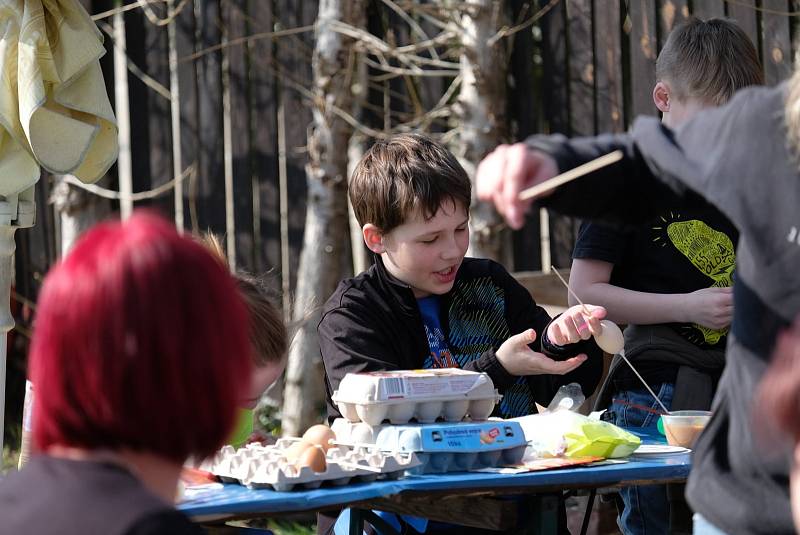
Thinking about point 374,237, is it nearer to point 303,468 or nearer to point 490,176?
point 303,468

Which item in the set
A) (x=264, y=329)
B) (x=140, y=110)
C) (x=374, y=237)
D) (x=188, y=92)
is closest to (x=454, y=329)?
(x=374, y=237)

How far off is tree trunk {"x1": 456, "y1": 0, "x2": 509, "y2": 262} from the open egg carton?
8.86 ft

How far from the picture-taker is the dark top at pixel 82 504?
1.25 meters

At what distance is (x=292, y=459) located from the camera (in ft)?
7.70

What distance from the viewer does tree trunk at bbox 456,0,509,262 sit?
4969 mm

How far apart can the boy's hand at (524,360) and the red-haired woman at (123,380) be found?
161cm

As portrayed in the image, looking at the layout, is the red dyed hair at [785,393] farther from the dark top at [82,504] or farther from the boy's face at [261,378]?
the boy's face at [261,378]

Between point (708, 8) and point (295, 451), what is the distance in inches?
127

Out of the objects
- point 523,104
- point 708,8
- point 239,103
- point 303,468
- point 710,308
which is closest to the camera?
point 303,468

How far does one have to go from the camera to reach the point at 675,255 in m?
3.28

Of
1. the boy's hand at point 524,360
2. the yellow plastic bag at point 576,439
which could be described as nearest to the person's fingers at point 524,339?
the boy's hand at point 524,360

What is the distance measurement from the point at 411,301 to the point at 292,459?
2.96 feet

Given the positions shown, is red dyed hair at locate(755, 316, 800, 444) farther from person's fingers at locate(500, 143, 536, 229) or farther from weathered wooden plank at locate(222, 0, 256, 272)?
weathered wooden plank at locate(222, 0, 256, 272)

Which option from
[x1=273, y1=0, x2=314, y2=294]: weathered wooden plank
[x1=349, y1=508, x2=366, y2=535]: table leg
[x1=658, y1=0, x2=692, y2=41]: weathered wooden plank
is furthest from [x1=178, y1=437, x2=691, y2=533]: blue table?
[x1=273, y1=0, x2=314, y2=294]: weathered wooden plank
